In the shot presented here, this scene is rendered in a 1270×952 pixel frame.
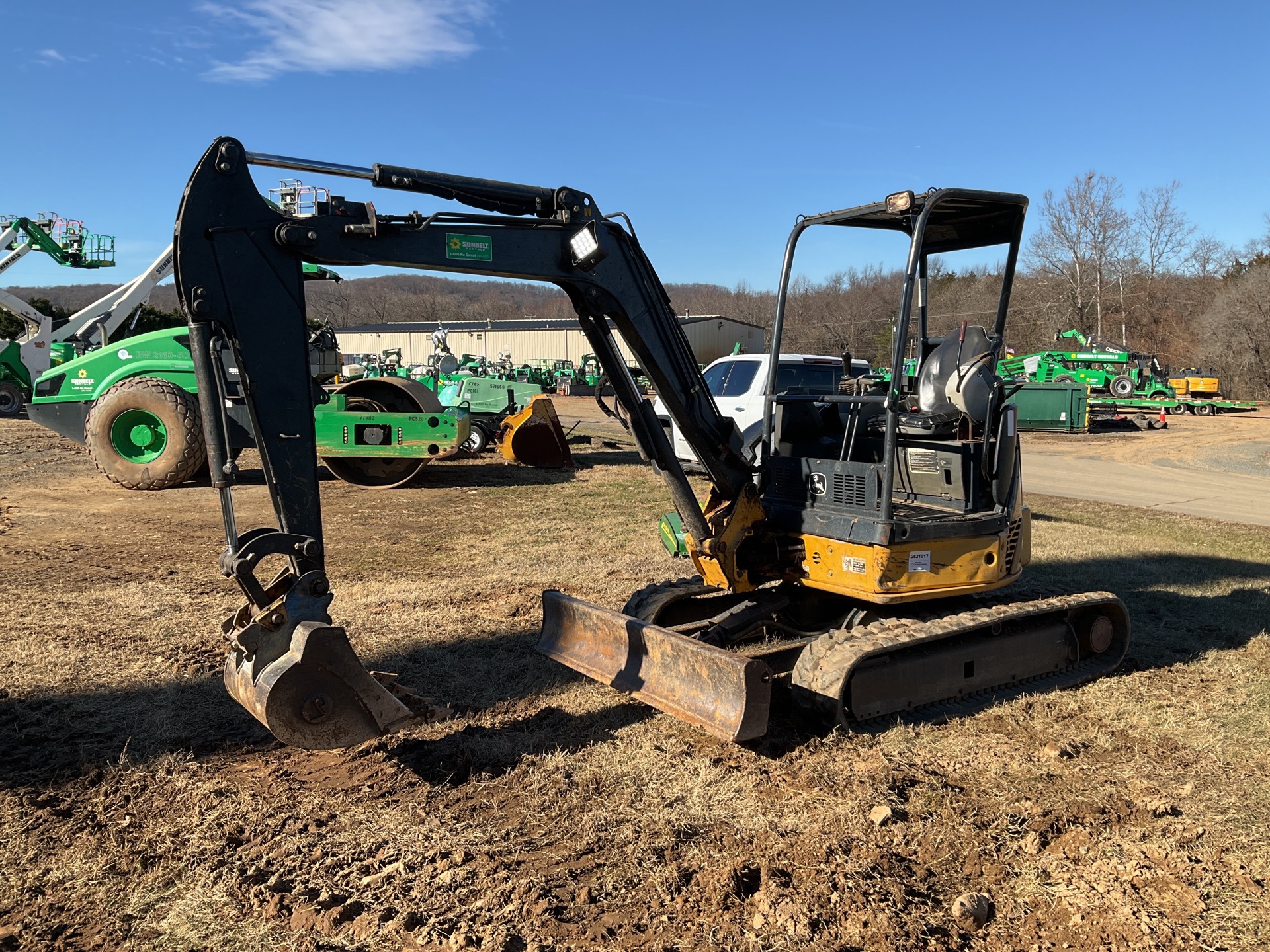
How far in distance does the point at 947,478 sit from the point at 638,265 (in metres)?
2.35

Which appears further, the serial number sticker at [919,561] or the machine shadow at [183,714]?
the serial number sticker at [919,561]

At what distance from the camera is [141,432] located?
13.1 m

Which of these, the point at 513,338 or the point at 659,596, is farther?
the point at 513,338

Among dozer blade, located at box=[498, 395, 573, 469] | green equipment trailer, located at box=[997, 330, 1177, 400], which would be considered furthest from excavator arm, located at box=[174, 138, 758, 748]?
green equipment trailer, located at box=[997, 330, 1177, 400]

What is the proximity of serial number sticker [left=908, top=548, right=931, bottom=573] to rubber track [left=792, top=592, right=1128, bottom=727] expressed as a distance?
296 mm

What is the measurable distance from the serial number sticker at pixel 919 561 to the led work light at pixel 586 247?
2286 mm

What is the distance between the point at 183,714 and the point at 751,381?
9.89 meters

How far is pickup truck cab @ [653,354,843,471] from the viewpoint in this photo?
12477mm

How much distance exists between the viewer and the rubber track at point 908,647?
15.8 ft

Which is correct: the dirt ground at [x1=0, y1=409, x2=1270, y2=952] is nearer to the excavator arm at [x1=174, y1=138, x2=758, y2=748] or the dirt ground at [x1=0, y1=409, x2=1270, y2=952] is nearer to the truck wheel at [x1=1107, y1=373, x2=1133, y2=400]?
the excavator arm at [x1=174, y1=138, x2=758, y2=748]

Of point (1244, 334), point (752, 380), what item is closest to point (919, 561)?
point (752, 380)

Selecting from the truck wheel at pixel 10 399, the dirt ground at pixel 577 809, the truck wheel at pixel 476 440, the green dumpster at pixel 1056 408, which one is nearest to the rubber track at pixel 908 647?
the dirt ground at pixel 577 809

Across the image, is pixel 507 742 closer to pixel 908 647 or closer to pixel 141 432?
pixel 908 647

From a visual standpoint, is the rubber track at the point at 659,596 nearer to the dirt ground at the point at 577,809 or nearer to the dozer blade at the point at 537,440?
the dirt ground at the point at 577,809
